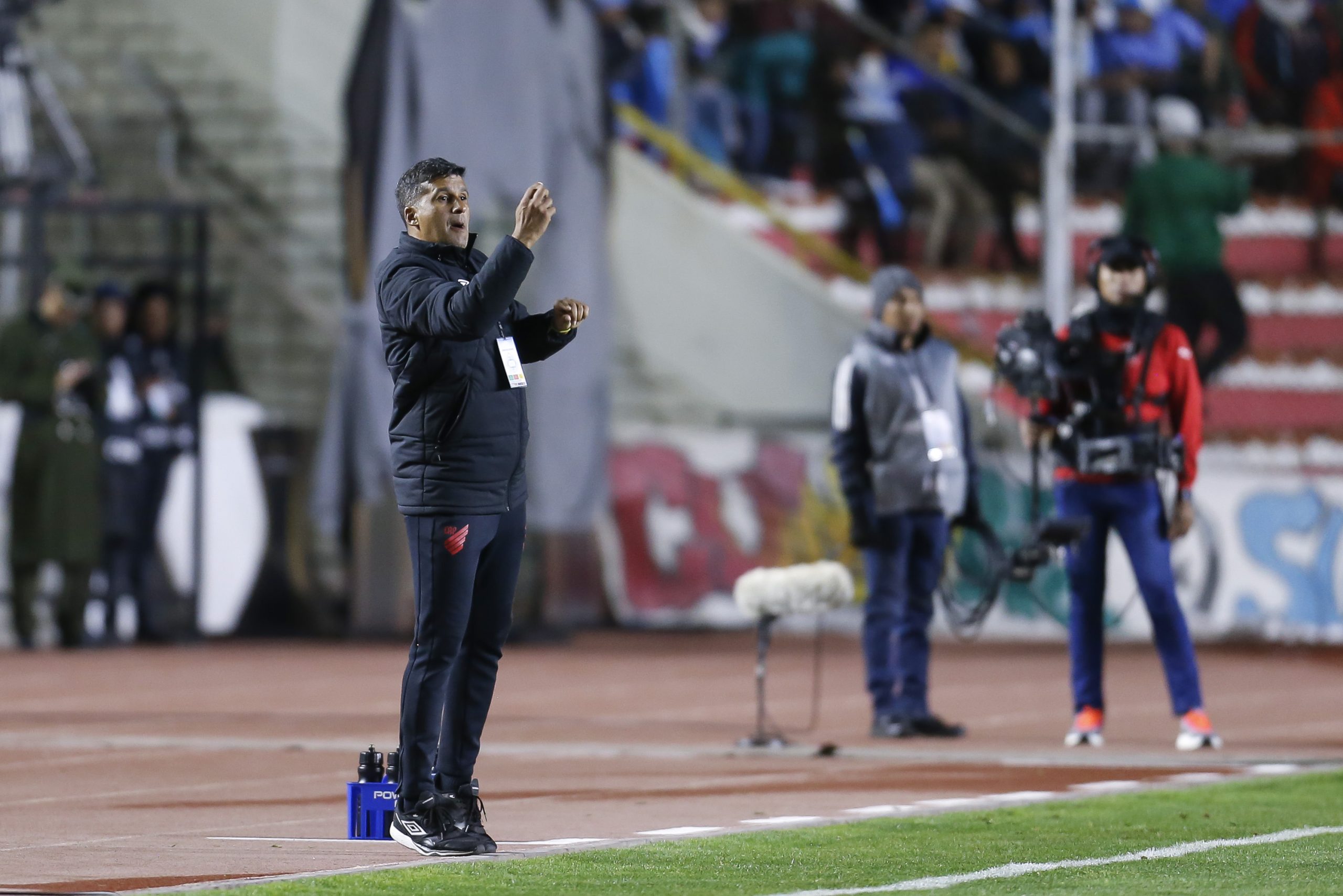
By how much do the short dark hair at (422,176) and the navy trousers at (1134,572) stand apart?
4953 millimetres

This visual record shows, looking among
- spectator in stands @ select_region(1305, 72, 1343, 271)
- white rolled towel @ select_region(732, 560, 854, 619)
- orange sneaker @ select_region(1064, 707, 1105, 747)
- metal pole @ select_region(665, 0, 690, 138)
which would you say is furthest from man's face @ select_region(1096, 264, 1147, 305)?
metal pole @ select_region(665, 0, 690, 138)

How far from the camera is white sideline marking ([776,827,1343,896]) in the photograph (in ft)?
24.4

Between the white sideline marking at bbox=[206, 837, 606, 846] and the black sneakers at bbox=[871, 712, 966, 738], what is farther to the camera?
the black sneakers at bbox=[871, 712, 966, 738]

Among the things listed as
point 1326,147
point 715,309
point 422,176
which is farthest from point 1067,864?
point 1326,147

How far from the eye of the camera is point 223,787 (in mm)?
10633

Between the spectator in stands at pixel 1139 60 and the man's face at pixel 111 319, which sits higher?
the spectator in stands at pixel 1139 60

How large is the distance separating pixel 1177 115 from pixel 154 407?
9.04 meters

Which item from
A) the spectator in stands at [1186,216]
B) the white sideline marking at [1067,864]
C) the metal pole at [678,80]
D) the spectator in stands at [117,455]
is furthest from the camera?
the metal pole at [678,80]

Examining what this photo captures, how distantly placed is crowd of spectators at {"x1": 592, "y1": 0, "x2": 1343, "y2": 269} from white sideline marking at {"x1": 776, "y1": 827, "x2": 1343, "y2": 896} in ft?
47.1

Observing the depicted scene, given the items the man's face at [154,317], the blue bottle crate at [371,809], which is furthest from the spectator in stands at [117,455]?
the blue bottle crate at [371,809]

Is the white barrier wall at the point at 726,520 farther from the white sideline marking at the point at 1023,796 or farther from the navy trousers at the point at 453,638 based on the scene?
the navy trousers at the point at 453,638

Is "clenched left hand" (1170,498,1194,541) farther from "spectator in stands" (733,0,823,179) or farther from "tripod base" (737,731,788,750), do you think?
"spectator in stands" (733,0,823,179)

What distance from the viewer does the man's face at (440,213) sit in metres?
8.26

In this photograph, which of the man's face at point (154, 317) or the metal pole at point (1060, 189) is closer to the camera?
the metal pole at point (1060, 189)
